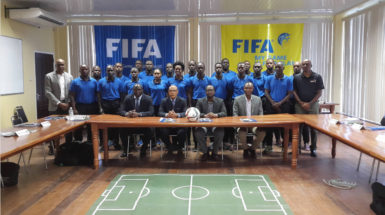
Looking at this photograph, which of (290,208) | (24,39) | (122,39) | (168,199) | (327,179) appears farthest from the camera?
(122,39)

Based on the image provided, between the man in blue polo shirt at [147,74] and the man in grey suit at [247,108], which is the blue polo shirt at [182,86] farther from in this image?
the man in grey suit at [247,108]

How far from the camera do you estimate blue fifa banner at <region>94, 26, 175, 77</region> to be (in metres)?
→ 7.71

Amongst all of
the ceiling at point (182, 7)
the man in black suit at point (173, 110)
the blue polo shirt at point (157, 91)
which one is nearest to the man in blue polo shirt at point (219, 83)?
the man in black suit at point (173, 110)

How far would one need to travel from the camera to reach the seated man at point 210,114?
15.5ft

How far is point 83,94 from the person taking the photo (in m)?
A: 5.30

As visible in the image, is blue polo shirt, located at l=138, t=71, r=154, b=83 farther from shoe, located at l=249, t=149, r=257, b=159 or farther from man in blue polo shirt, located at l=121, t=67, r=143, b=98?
shoe, located at l=249, t=149, r=257, b=159

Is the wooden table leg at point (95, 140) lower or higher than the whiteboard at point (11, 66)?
lower

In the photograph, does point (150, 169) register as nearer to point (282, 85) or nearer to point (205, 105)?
point (205, 105)

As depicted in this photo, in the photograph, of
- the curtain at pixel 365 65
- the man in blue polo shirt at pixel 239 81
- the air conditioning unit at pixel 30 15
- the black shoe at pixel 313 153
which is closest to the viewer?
the black shoe at pixel 313 153

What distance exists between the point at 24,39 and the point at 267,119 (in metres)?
5.43

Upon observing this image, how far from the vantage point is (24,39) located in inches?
257

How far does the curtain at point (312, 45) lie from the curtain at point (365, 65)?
0.40 meters

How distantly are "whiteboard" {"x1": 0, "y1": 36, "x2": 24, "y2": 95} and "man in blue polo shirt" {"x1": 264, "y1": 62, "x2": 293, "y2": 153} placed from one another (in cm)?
498

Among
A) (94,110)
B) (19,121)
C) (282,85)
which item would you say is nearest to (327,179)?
(282,85)
